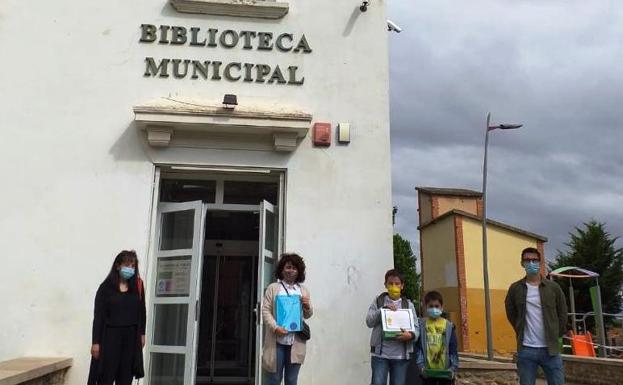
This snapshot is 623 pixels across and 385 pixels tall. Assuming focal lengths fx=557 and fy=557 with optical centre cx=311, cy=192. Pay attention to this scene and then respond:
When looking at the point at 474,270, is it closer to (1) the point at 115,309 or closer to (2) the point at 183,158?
(2) the point at 183,158

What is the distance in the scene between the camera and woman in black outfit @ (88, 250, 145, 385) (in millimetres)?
5055

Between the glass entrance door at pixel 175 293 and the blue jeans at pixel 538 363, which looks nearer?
A: the blue jeans at pixel 538 363

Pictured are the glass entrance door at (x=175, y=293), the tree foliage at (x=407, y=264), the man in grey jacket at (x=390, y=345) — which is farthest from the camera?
the tree foliage at (x=407, y=264)

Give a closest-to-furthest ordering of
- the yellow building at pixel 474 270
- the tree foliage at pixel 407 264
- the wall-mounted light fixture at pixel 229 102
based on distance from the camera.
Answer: the wall-mounted light fixture at pixel 229 102
the yellow building at pixel 474 270
the tree foliage at pixel 407 264

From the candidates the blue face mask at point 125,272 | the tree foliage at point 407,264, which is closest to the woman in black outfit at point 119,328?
the blue face mask at point 125,272

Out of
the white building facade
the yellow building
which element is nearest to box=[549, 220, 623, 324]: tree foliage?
the yellow building

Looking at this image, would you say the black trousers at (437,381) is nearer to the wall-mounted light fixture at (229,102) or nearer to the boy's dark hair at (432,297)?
the boy's dark hair at (432,297)

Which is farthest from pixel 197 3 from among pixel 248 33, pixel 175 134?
pixel 175 134

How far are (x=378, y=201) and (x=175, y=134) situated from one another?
Result: 267 centimetres

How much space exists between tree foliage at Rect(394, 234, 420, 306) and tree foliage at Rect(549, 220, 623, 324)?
7433 millimetres

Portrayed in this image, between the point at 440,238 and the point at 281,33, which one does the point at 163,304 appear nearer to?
the point at 281,33

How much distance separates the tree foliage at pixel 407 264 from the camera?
30906 mm

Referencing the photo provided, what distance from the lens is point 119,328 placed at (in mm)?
5160

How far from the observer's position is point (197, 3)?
23.8 feet
